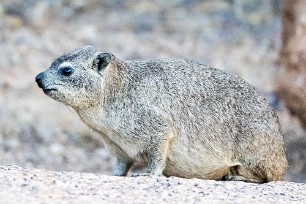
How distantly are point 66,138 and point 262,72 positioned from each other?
4.47m

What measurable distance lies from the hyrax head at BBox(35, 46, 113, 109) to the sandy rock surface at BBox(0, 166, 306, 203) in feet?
3.78

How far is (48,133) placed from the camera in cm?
1678

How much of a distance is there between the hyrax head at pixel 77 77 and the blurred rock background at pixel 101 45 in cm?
613

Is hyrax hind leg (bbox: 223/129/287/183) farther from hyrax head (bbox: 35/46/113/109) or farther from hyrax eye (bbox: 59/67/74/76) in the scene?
hyrax eye (bbox: 59/67/74/76)

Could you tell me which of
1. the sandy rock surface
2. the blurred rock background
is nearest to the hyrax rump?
the sandy rock surface

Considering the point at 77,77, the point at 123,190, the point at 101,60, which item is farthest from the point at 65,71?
the point at 123,190

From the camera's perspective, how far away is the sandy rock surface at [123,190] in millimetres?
7836

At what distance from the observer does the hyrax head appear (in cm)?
989

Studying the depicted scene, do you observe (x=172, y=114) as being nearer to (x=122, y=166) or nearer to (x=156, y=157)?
(x=156, y=157)

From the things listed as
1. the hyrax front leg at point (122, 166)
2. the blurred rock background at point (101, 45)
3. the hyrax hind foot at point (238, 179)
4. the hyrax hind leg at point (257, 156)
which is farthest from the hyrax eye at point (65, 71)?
the blurred rock background at point (101, 45)

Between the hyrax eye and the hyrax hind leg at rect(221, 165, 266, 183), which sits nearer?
the hyrax eye

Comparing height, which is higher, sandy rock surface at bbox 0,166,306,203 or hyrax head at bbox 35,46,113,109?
hyrax head at bbox 35,46,113,109

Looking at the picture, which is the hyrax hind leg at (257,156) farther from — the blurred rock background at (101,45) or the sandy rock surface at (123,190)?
the blurred rock background at (101,45)

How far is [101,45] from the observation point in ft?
60.8
